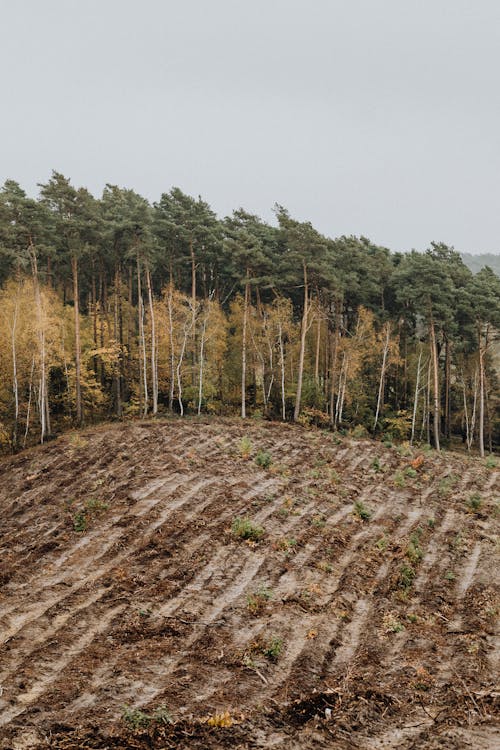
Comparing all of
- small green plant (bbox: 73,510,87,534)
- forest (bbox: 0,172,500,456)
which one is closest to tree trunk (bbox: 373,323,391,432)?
forest (bbox: 0,172,500,456)

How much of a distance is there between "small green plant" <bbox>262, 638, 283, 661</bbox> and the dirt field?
3cm

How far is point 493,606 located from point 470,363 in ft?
112

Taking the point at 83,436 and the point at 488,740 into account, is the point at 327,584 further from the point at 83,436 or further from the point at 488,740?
the point at 83,436

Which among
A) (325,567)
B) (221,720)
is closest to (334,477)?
(325,567)

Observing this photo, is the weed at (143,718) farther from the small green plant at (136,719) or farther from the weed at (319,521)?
the weed at (319,521)

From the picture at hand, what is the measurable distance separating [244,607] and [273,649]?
5.54 feet

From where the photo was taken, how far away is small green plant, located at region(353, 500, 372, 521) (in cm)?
1625

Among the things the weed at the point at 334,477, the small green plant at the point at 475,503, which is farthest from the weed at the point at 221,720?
the weed at the point at 334,477

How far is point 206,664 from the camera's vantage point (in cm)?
880

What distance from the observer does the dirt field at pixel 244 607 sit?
7.37m

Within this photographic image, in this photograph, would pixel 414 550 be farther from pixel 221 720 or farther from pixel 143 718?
pixel 143 718

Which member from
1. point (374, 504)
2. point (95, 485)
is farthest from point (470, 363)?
point (95, 485)

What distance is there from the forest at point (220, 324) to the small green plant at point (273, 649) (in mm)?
23310

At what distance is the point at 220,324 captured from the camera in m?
39.3
